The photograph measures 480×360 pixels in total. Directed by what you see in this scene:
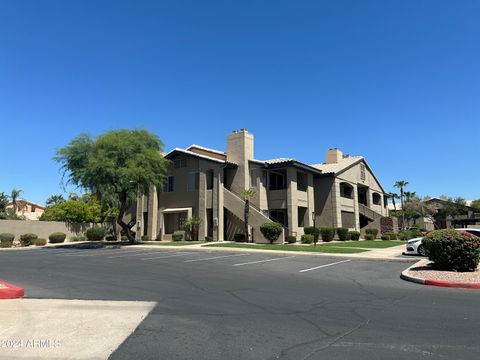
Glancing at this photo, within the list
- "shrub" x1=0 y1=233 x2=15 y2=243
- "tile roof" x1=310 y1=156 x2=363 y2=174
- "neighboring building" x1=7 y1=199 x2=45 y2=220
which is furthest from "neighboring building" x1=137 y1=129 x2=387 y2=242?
"neighboring building" x1=7 y1=199 x2=45 y2=220

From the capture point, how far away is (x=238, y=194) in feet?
123

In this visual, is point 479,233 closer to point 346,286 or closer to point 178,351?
point 346,286

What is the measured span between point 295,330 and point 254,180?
30749mm

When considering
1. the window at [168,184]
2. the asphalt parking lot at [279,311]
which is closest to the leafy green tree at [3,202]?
the window at [168,184]

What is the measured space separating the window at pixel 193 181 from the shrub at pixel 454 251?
1024 inches

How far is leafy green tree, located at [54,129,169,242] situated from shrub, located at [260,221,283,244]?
31.5ft

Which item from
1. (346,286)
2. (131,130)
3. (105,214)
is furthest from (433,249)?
(105,214)

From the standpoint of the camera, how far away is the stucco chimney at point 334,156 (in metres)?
47.6

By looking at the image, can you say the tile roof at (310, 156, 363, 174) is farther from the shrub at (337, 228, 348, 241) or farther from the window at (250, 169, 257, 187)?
the window at (250, 169, 257, 187)

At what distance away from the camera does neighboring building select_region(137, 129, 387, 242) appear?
36.7m

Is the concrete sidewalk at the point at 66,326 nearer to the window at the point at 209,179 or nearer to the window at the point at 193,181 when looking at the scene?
the window at the point at 209,179

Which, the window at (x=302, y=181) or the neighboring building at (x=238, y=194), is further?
the window at (x=302, y=181)

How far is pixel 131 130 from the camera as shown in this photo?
35.7 meters

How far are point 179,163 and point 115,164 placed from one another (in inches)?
336
